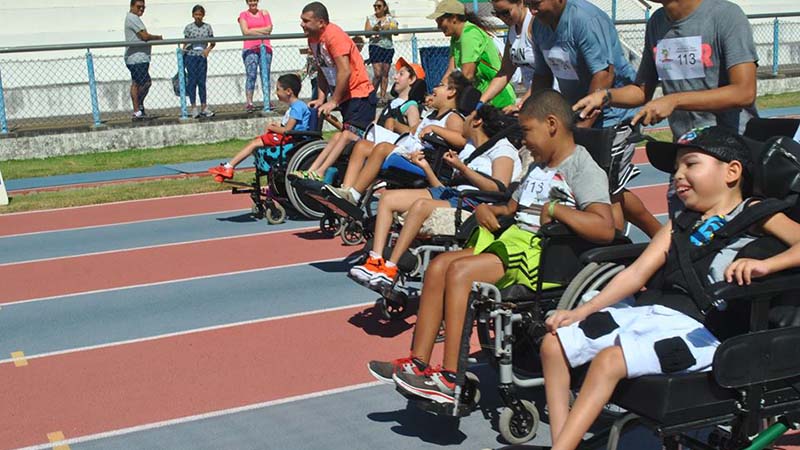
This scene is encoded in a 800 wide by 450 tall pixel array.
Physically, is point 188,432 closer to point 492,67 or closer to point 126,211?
point 492,67

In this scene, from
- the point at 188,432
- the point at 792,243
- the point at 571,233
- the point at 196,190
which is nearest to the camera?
the point at 792,243

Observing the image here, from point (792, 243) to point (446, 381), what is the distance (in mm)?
1759

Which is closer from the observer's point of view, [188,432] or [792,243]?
[792,243]

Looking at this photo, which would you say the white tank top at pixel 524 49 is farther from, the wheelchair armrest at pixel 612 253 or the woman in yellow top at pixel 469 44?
the wheelchair armrest at pixel 612 253

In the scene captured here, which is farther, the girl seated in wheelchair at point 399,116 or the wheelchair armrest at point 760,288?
the girl seated in wheelchair at point 399,116

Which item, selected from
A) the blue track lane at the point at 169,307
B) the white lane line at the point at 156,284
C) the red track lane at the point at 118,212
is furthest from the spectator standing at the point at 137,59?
the blue track lane at the point at 169,307

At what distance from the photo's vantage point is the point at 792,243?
4039 mm

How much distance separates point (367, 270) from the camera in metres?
6.93

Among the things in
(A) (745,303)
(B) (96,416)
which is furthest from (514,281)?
(B) (96,416)

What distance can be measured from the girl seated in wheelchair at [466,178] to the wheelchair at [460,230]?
0.27 ft

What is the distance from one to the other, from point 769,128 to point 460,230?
203 cm

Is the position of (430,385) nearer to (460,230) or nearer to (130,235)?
(460,230)

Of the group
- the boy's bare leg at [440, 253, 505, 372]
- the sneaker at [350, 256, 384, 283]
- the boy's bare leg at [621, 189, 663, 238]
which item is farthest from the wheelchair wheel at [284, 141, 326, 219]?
the boy's bare leg at [440, 253, 505, 372]

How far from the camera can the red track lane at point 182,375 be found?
19.2 feet
